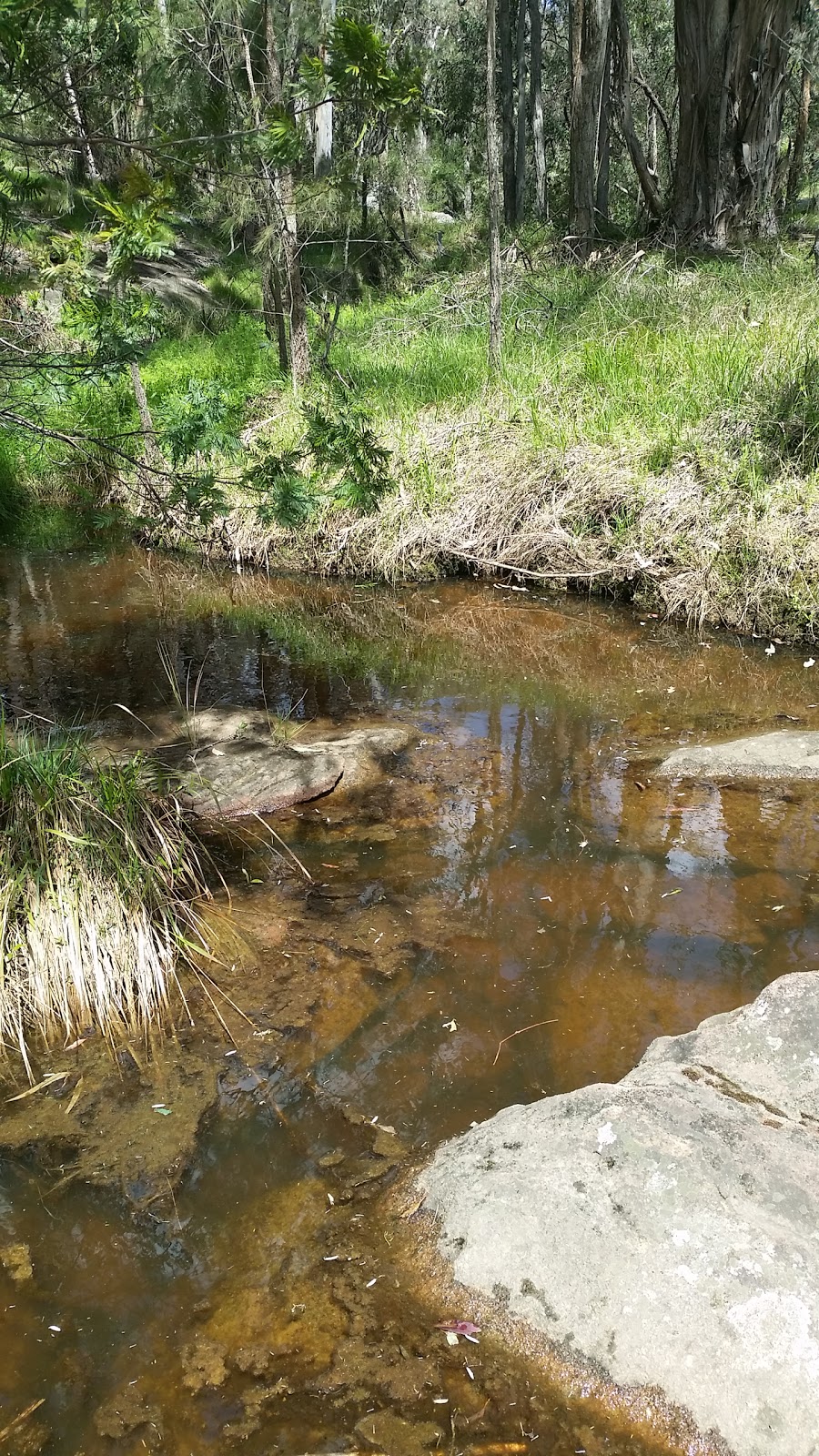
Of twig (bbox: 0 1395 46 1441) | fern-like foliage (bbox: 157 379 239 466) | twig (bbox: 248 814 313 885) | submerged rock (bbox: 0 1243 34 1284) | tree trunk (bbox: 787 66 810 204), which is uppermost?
tree trunk (bbox: 787 66 810 204)

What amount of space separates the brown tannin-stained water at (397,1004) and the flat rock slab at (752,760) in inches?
4.9

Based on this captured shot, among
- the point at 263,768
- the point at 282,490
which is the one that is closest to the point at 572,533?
the point at 263,768

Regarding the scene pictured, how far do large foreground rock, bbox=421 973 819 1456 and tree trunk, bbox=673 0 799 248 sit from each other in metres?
11.4

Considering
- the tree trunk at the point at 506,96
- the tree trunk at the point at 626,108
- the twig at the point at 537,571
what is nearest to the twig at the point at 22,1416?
the twig at the point at 537,571

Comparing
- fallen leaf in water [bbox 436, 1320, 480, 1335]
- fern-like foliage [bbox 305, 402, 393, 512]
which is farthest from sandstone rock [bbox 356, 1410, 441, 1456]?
fern-like foliage [bbox 305, 402, 393, 512]

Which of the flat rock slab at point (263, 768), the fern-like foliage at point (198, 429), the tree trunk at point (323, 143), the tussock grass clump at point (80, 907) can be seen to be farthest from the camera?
the tree trunk at point (323, 143)

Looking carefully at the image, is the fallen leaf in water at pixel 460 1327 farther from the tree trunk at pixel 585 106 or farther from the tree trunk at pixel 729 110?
the tree trunk at pixel 729 110

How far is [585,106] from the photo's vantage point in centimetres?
1073

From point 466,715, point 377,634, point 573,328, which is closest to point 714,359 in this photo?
point 573,328

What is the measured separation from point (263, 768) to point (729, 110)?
429 inches

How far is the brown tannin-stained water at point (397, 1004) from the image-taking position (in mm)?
1910

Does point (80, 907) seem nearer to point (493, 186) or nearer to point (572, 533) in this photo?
point (572, 533)

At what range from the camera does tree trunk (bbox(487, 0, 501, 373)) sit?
23.5ft

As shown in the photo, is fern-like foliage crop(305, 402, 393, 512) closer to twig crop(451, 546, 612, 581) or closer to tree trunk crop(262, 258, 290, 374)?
twig crop(451, 546, 612, 581)
